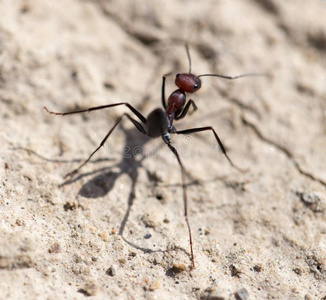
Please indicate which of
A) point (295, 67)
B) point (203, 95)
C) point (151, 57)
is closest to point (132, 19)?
point (151, 57)

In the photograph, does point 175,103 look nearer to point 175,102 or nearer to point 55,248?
point 175,102

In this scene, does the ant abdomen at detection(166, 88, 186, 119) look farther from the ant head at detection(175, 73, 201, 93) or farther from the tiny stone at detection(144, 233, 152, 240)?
the tiny stone at detection(144, 233, 152, 240)

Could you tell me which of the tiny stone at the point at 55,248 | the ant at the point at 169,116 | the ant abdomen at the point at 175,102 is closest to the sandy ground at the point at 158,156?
the tiny stone at the point at 55,248

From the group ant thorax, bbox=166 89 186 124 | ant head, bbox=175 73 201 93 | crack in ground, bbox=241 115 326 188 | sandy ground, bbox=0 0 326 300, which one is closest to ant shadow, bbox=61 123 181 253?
sandy ground, bbox=0 0 326 300

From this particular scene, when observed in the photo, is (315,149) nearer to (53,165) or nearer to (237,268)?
(237,268)

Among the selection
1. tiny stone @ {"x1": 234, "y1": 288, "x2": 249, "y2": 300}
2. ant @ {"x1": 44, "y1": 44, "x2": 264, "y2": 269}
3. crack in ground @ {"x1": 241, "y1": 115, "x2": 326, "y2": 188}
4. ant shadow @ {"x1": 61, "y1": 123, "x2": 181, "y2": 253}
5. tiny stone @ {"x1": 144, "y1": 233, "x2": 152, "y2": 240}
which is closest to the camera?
tiny stone @ {"x1": 234, "y1": 288, "x2": 249, "y2": 300}

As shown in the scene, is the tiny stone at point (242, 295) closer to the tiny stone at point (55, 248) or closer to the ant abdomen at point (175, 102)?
the tiny stone at point (55, 248)

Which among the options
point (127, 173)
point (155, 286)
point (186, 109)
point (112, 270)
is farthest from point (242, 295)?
point (186, 109)

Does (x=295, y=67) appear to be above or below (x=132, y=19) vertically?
above

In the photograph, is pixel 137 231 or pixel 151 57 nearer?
pixel 137 231
